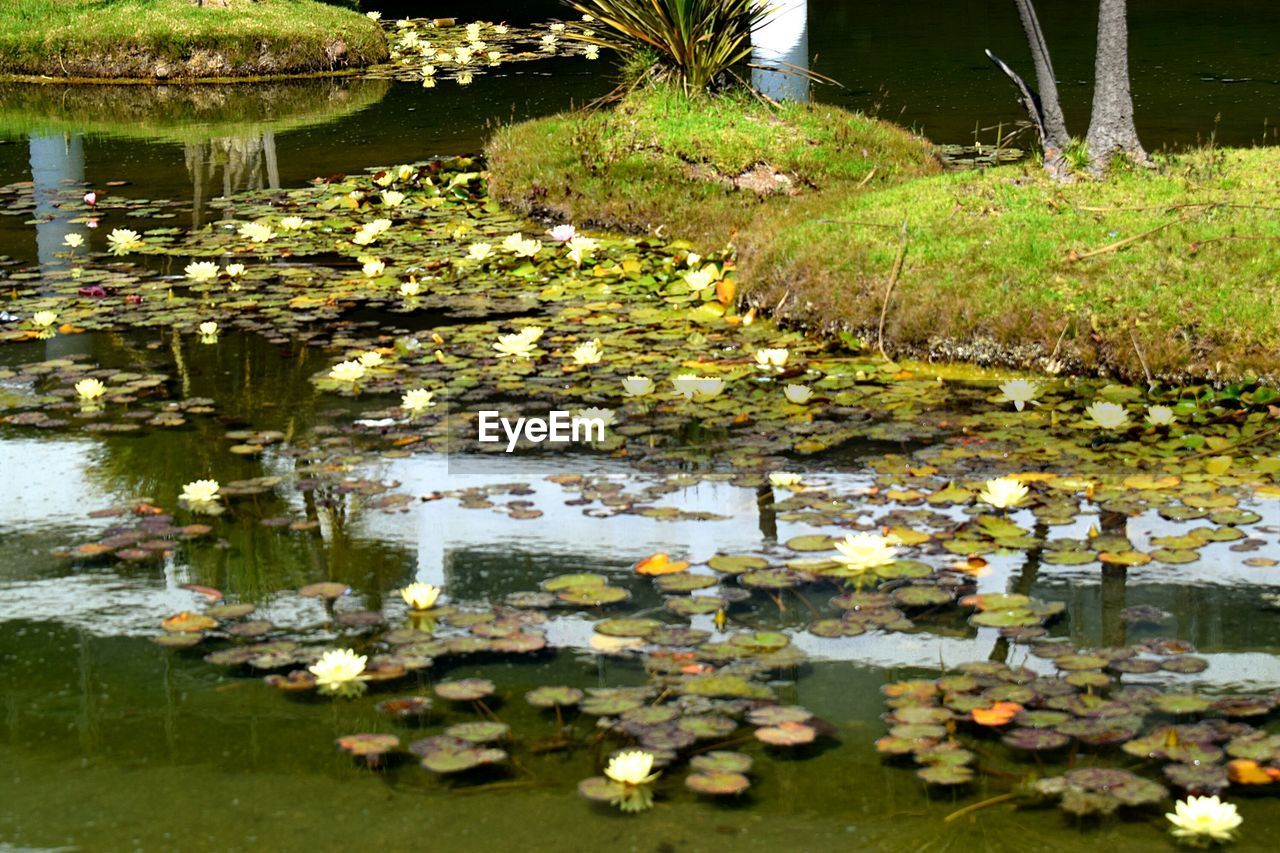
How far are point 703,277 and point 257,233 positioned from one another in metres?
2.44

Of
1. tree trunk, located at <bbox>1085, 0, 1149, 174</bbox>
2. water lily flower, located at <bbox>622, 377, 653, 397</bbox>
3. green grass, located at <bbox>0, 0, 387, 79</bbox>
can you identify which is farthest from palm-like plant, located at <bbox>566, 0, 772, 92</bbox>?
green grass, located at <bbox>0, 0, 387, 79</bbox>

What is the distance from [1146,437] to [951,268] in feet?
4.56

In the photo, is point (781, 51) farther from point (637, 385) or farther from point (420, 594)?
point (420, 594)

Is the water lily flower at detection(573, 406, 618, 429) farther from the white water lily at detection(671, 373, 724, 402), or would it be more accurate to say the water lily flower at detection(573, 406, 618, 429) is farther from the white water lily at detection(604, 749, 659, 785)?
the white water lily at detection(604, 749, 659, 785)

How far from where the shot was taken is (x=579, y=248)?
21.6 feet

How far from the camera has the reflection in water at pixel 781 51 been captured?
8477mm

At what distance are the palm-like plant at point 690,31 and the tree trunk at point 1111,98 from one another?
89.0 inches

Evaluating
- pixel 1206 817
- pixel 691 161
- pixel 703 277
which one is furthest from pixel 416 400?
pixel 691 161

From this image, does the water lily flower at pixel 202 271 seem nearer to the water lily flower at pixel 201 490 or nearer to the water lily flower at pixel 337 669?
the water lily flower at pixel 201 490

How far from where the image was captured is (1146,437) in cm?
435

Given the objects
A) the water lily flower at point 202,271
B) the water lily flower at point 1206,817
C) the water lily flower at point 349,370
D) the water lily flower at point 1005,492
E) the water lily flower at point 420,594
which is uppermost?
the water lily flower at point 202,271

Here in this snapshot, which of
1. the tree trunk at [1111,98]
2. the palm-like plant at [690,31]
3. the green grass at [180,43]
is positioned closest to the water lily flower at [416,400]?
the tree trunk at [1111,98]

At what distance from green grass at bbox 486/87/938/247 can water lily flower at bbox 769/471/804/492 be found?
3.27 m

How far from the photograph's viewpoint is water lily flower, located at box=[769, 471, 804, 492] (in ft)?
12.7
